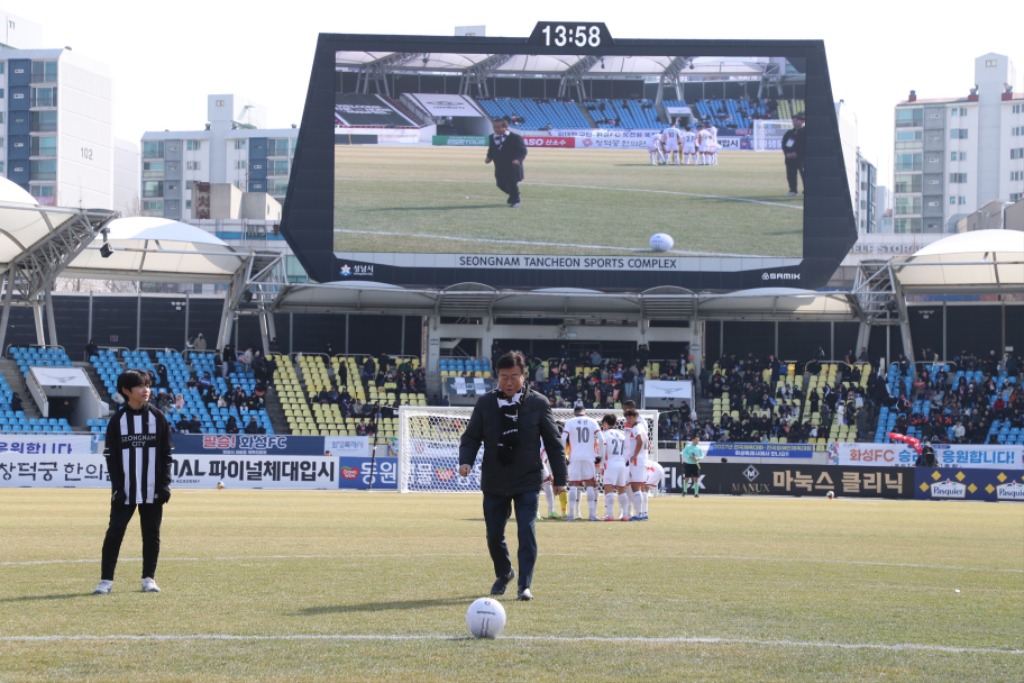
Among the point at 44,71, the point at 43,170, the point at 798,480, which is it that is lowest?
the point at 798,480

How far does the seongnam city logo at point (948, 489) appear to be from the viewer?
42.5 metres

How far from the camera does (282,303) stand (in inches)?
2363

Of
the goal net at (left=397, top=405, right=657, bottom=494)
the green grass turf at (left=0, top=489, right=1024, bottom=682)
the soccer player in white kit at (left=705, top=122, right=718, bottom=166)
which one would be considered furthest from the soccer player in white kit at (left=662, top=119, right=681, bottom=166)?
the green grass turf at (left=0, top=489, right=1024, bottom=682)

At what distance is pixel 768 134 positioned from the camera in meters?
56.0

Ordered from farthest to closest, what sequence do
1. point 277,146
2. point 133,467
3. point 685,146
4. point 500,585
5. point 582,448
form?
point 277,146, point 685,146, point 582,448, point 133,467, point 500,585

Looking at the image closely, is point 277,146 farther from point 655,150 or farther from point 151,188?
point 655,150

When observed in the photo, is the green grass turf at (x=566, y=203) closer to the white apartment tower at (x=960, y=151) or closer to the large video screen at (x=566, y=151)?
the large video screen at (x=566, y=151)

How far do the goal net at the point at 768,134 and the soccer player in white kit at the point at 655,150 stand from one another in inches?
140

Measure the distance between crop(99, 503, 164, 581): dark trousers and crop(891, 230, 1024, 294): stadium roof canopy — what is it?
46060mm

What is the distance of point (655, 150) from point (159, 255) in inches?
792

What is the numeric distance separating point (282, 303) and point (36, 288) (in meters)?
9.55

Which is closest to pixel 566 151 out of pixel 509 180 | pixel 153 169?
pixel 509 180

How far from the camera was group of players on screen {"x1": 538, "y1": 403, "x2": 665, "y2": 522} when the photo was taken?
25.2 m

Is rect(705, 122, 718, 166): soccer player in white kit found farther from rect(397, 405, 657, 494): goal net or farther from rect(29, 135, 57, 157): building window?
rect(29, 135, 57, 157): building window
